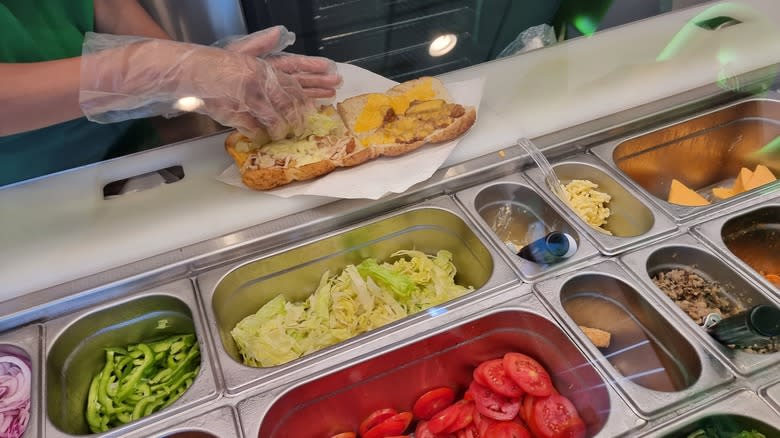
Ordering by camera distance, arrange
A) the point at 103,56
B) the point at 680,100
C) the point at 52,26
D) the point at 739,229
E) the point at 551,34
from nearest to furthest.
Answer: the point at 103,56 → the point at 739,229 → the point at 52,26 → the point at 680,100 → the point at 551,34

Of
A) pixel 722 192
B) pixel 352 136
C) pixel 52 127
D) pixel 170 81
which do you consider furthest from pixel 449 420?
pixel 52 127

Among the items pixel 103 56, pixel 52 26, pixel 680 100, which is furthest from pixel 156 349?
pixel 680 100

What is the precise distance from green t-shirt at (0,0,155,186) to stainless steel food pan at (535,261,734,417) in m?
1.70

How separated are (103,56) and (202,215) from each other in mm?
551

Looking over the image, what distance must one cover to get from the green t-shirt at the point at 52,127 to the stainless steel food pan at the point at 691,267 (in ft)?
6.08

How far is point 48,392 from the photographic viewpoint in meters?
1.41

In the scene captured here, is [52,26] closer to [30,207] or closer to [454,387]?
[30,207]

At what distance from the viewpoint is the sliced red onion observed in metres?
1.41

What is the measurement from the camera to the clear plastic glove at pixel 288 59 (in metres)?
1.85

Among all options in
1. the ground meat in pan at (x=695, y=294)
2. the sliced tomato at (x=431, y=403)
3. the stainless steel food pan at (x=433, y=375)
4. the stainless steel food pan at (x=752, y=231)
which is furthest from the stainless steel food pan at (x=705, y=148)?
the sliced tomato at (x=431, y=403)

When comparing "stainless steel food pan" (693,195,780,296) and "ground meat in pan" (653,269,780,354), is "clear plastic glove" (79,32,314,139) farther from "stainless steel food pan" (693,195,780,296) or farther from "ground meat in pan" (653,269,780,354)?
"stainless steel food pan" (693,195,780,296)

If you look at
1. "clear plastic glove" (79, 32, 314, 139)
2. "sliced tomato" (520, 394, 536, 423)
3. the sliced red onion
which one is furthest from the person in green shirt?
"sliced tomato" (520, 394, 536, 423)

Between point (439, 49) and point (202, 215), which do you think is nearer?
point (202, 215)

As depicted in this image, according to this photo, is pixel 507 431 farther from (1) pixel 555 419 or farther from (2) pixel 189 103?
(2) pixel 189 103
